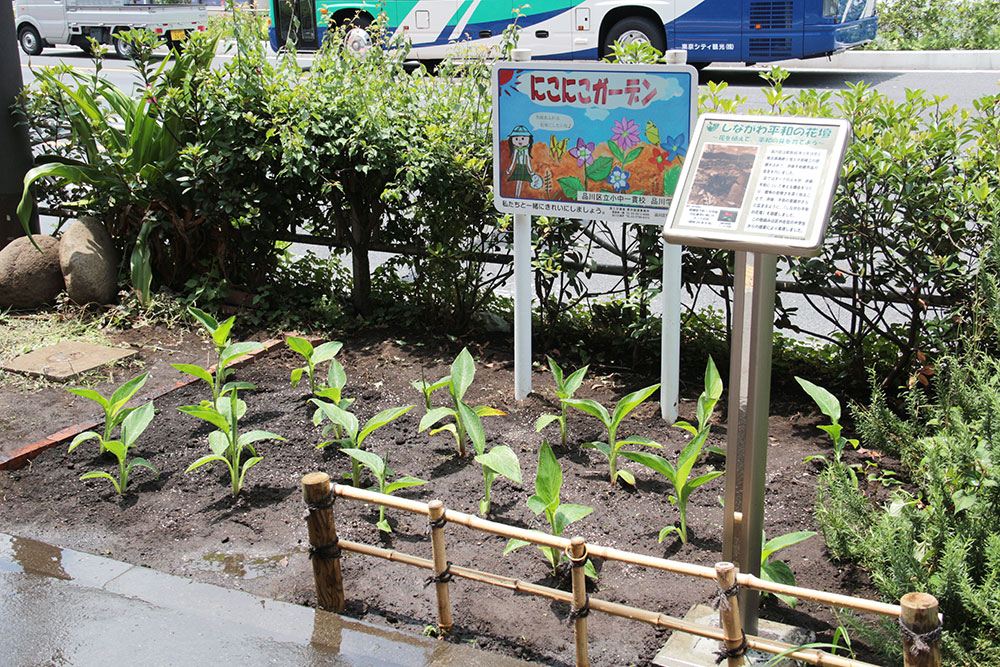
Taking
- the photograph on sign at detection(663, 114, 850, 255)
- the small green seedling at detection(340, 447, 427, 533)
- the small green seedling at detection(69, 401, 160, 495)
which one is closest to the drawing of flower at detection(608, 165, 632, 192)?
the photograph on sign at detection(663, 114, 850, 255)

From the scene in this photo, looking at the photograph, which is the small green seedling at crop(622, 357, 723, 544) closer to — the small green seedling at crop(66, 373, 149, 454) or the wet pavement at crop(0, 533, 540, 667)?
the wet pavement at crop(0, 533, 540, 667)

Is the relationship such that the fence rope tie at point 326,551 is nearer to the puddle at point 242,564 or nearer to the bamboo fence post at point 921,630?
the puddle at point 242,564

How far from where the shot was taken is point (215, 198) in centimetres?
601

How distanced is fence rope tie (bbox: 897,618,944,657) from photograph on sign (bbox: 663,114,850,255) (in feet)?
3.37

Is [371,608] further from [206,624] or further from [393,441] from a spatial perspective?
[393,441]

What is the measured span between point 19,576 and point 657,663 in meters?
2.41

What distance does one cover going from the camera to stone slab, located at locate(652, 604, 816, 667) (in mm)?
2994

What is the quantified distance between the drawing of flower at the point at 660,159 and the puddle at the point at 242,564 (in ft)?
7.36

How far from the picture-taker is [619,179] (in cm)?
444

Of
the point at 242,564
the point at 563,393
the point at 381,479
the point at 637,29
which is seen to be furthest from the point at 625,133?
the point at 637,29

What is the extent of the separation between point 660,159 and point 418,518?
1887mm

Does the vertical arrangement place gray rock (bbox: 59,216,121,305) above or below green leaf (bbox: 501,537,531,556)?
above

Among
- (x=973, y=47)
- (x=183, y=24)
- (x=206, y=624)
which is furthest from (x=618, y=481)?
(x=183, y=24)

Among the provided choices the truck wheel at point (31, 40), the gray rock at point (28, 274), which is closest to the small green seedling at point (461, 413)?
the gray rock at point (28, 274)
